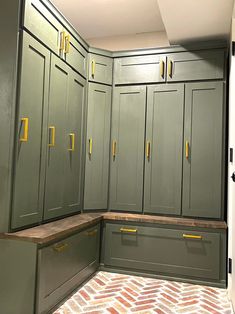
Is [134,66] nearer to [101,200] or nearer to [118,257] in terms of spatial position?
[101,200]

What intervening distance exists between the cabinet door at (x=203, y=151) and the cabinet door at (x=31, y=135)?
1.54 m

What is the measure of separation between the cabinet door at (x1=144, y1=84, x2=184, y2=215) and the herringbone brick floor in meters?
0.77

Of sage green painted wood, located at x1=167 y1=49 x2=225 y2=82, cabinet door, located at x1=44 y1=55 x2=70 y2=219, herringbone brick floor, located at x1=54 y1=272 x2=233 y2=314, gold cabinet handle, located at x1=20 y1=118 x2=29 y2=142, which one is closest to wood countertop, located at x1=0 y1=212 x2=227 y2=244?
cabinet door, located at x1=44 y1=55 x2=70 y2=219

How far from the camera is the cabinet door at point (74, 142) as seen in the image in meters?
2.96

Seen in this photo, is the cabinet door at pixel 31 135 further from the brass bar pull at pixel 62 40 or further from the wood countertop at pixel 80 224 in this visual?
the brass bar pull at pixel 62 40

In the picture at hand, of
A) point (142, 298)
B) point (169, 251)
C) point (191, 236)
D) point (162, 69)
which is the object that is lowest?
point (142, 298)

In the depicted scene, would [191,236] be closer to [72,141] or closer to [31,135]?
[72,141]

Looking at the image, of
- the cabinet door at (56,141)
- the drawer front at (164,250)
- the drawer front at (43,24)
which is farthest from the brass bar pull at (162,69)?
the drawer front at (164,250)

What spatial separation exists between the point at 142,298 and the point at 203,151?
1.56 meters

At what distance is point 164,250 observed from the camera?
10.0 ft

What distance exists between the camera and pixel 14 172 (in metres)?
2.13

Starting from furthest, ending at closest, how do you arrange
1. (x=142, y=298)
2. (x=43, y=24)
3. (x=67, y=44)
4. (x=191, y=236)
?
(x=191, y=236) < (x=67, y=44) < (x=142, y=298) < (x=43, y=24)

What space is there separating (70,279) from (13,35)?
79.5 inches

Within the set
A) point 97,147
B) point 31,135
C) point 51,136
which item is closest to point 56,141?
point 51,136
